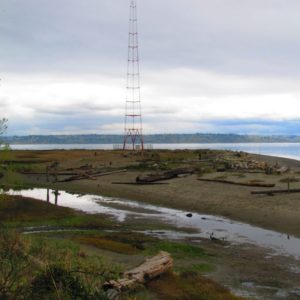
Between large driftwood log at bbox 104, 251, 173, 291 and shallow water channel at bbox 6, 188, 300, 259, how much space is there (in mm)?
5670

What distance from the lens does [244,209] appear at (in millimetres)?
25359

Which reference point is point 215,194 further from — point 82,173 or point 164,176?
point 82,173

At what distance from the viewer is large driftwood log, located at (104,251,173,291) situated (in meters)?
10.3

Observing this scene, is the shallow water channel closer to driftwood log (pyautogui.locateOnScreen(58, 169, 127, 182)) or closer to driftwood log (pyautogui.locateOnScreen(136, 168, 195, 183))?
driftwood log (pyautogui.locateOnScreen(136, 168, 195, 183))

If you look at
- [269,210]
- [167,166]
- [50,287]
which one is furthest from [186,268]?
[167,166]

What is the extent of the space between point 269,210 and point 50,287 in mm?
18136

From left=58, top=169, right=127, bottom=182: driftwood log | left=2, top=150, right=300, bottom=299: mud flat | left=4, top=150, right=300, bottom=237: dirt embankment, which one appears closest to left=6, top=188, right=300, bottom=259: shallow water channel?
left=2, top=150, right=300, bottom=299: mud flat

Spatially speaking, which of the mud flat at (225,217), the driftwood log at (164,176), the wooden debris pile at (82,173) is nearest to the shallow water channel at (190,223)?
the mud flat at (225,217)

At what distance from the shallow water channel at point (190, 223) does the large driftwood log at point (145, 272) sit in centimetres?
567

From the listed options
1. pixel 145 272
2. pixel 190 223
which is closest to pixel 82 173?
pixel 190 223

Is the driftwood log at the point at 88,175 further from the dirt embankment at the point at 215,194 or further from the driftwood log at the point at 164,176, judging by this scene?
the driftwood log at the point at 164,176

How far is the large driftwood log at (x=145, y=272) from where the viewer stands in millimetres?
10290

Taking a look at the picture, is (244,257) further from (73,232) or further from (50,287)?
(50,287)

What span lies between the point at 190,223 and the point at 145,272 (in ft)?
38.3
